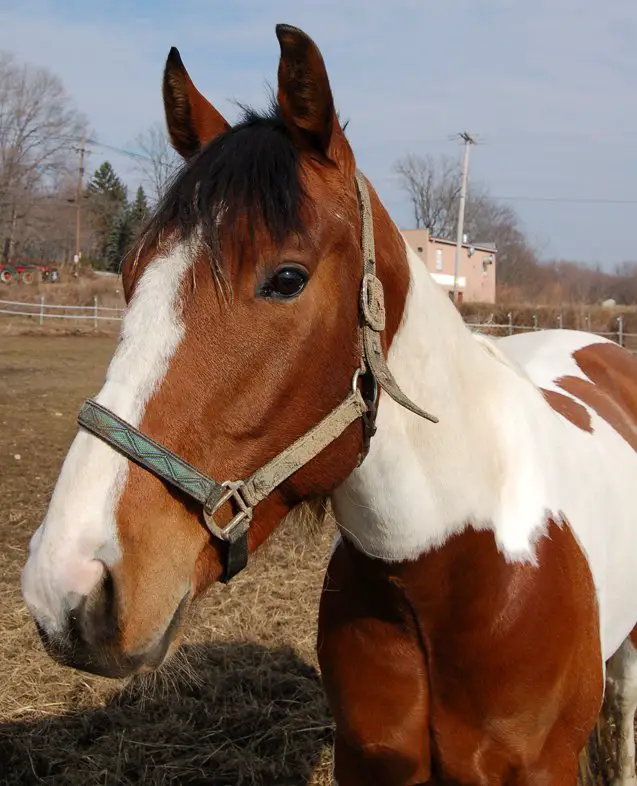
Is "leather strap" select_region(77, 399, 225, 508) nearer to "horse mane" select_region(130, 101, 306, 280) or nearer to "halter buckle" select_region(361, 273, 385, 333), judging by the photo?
"horse mane" select_region(130, 101, 306, 280)

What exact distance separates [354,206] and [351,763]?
1.74m

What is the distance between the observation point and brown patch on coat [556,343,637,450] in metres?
3.05

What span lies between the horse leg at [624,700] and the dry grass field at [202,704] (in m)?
0.17

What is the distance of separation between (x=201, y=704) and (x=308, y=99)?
335cm

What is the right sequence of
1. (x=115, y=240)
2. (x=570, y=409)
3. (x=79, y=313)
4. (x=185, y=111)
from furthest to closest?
(x=115, y=240) < (x=79, y=313) < (x=570, y=409) < (x=185, y=111)

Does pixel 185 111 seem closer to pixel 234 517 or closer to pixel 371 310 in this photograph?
pixel 371 310

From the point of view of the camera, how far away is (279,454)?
1.50 m

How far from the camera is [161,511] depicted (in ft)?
4.38

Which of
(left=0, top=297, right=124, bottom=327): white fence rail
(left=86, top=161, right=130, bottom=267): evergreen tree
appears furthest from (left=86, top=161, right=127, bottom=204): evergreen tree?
(left=0, top=297, right=124, bottom=327): white fence rail

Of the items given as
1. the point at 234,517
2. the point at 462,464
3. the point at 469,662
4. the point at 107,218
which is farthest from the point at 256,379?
the point at 107,218

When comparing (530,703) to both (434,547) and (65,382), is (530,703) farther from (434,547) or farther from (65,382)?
(65,382)

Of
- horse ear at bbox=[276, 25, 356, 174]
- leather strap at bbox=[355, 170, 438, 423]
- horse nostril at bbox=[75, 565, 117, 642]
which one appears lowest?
horse nostril at bbox=[75, 565, 117, 642]

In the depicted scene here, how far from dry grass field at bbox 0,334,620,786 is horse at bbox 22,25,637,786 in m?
0.48

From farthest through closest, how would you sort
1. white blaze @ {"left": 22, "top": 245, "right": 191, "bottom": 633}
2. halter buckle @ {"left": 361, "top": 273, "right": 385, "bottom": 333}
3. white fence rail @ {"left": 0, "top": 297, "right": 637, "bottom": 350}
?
white fence rail @ {"left": 0, "top": 297, "right": 637, "bottom": 350}
halter buckle @ {"left": 361, "top": 273, "right": 385, "bottom": 333}
white blaze @ {"left": 22, "top": 245, "right": 191, "bottom": 633}
